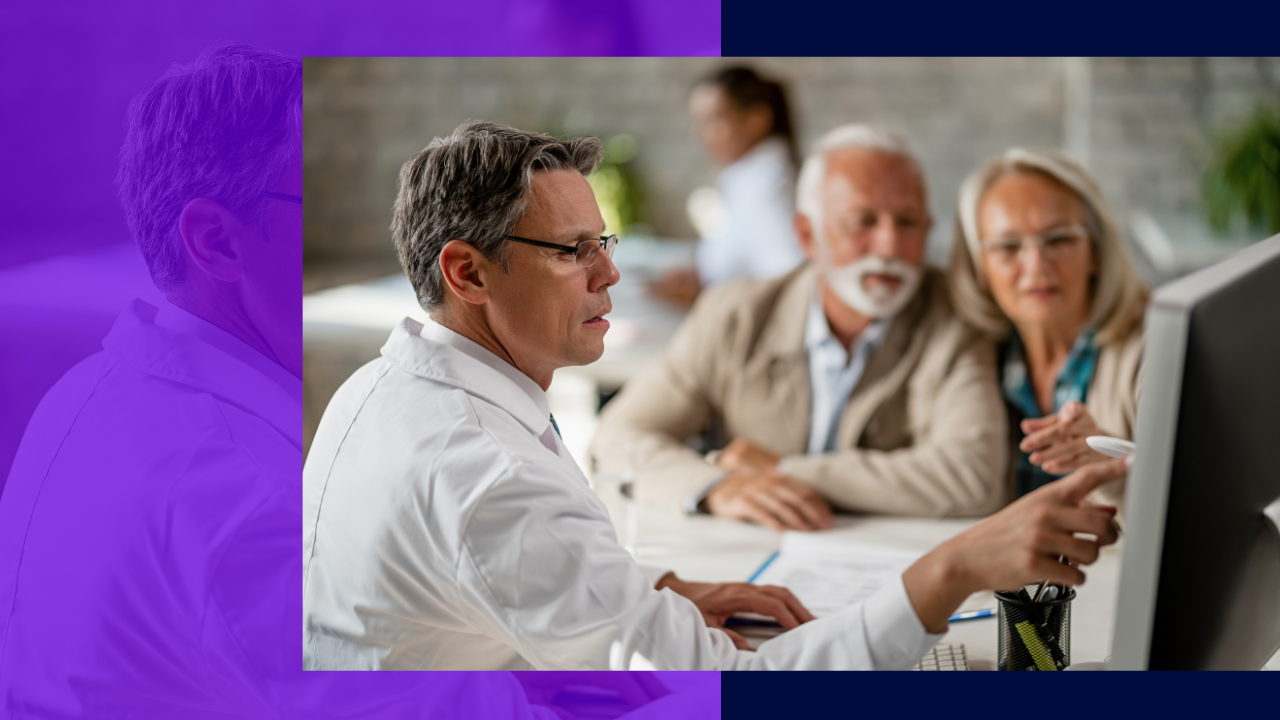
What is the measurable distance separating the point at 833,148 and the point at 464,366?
1.21 metres

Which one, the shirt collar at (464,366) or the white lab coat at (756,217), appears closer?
the shirt collar at (464,366)

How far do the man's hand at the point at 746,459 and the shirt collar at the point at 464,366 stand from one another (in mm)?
860

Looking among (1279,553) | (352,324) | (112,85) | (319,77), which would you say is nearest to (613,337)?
(352,324)

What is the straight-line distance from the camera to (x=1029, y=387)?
1870 millimetres

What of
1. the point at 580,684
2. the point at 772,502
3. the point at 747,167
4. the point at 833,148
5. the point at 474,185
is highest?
the point at 747,167

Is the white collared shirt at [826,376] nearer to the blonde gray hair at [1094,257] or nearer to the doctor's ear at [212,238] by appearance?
the blonde gray hair at [1094,257]

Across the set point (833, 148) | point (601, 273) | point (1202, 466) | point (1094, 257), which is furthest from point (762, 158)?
point (1202, 466)

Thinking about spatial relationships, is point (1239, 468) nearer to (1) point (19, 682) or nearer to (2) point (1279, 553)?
(2) point (1279, 553)

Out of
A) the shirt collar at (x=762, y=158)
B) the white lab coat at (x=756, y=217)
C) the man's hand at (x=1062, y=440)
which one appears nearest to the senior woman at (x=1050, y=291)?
the man's hand at (x=1062, y=440)

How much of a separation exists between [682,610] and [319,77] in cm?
626

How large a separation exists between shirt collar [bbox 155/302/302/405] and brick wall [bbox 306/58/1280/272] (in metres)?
3.96

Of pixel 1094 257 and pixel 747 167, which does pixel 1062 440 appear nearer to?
pixel 1094 257

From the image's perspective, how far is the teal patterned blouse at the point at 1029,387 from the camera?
5.87ft

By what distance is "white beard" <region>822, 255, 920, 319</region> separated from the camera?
80.6 inches
